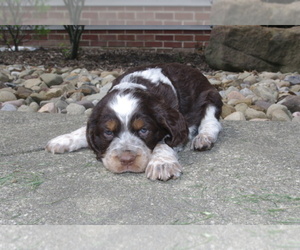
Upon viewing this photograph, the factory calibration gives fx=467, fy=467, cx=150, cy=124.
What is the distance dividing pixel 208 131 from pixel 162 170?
40.9 inches

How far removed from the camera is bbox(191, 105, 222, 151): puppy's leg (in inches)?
161

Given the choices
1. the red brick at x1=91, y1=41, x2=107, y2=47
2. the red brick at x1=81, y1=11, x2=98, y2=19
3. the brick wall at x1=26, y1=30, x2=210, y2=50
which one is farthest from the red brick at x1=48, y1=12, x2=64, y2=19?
the red brick at x1=91, y1=41, x2=107, y2=47

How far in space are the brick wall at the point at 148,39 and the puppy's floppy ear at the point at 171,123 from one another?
7200 mm

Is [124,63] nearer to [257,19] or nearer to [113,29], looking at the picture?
[113,29]

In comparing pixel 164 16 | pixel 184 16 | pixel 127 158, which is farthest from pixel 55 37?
pixel 127 158

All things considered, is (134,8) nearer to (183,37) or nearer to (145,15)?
(145,15)

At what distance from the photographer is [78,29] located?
9.95 m

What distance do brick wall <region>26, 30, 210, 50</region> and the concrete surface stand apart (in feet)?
21.7

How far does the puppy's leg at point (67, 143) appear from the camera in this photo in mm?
4070

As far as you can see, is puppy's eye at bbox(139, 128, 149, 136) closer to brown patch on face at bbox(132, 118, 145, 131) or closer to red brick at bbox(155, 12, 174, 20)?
brown patch on face at bbox(132, 118, 145, 131)

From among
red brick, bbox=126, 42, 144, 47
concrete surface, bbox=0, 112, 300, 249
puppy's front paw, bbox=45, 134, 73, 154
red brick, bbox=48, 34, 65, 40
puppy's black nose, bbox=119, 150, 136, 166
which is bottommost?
concrete surface, bbox=0, 112, 300, 249

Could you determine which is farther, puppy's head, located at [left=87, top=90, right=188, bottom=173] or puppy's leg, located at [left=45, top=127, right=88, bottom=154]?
puppy's leg, located at [left=45, top=127, right=88, bottom=154]

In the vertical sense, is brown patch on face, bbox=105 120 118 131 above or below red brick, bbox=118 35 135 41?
below

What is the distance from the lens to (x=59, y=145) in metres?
4.07
